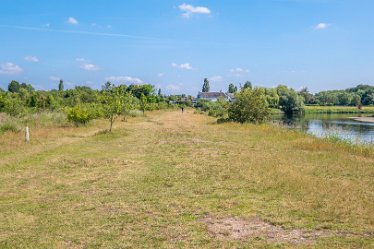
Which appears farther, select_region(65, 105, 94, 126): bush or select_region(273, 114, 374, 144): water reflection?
select_region(65, 105, 94, 126): bush

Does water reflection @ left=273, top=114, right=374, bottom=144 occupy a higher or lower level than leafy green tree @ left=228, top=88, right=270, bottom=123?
lower

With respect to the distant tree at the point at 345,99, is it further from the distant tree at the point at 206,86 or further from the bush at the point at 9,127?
the bush at the point at 9,127

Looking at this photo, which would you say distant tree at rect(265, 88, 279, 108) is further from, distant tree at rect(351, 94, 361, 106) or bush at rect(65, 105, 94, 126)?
bush at rect(65, 105, 94, 126)

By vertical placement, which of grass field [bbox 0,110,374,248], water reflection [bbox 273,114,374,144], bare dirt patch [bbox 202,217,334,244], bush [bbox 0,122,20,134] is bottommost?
water reflection [bbox 273,114,374,144]

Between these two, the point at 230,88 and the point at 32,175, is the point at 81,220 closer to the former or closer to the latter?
the point at 32,175

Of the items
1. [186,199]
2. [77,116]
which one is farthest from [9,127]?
[186,199]

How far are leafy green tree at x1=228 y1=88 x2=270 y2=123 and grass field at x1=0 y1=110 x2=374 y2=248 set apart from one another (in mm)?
20786

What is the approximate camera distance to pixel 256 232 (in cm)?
632

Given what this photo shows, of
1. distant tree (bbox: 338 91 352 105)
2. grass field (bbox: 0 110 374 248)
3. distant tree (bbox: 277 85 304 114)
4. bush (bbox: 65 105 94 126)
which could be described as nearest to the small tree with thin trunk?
bush (bbox: 65 105 94 126)

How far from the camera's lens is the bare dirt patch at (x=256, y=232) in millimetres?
6027

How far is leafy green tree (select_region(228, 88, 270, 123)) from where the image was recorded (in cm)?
3634

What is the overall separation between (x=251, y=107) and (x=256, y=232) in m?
30.7

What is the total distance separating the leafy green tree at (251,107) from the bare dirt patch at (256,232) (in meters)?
30.0

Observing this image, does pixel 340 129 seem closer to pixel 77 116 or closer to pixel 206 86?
pixel 77 116
